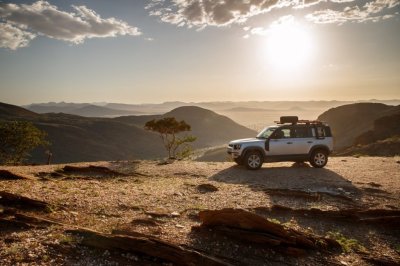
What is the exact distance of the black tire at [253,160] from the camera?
19.0 metres

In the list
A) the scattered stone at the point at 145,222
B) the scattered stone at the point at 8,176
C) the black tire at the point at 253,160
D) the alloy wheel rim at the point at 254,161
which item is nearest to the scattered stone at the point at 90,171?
the scattered stone at the point at 8,176

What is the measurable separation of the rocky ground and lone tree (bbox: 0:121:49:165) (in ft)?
105

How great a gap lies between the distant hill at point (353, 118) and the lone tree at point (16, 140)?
Result: 352 feet

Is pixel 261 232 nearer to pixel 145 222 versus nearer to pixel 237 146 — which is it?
pixel 145 222

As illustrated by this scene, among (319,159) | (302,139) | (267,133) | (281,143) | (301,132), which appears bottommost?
(319,159)

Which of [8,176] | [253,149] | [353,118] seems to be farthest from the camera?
[353,118]

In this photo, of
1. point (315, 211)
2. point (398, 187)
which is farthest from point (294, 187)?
point (398, 187)

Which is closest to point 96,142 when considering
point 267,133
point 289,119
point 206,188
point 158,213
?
point 267,133

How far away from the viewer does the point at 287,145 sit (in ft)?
62.7

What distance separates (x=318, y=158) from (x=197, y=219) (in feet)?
40.3

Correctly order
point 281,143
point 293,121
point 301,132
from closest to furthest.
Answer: point 281,143 < point 301,132 < point 293,121

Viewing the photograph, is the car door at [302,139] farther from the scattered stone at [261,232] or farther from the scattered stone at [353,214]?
the scattered stone at [261,232]

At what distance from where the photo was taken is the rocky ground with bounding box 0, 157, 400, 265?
7.14 meters

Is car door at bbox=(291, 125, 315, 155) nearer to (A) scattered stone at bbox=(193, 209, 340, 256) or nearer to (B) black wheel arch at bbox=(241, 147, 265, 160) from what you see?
(B) black wheel arch at bbox=(241, 147, 265, 160)
